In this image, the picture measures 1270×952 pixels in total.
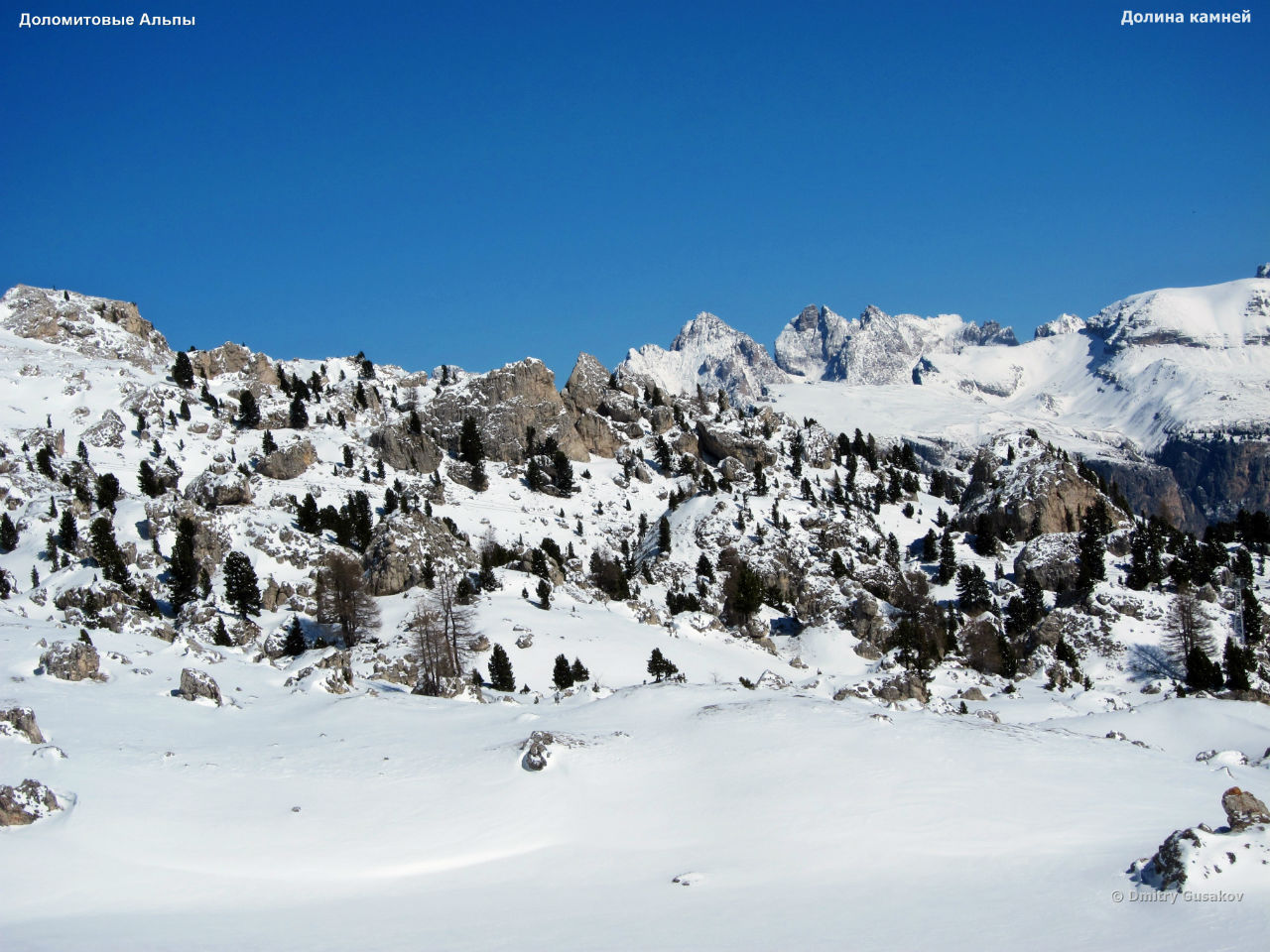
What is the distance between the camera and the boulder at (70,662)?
114 ft

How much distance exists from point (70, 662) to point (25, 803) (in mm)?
17163

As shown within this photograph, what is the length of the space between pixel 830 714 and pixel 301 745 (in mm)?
18164

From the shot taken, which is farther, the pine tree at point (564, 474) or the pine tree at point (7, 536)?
the pine tree at point (564, 474)

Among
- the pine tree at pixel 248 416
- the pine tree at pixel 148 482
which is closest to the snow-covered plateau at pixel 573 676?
the pine tree at pixel 148 482

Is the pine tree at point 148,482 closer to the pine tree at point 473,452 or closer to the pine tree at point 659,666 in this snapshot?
the pine tree at point 473,452

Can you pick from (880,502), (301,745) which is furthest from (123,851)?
(880,502)

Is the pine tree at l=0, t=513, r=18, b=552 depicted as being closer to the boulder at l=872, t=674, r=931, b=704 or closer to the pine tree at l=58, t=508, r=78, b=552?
Answer: the pine tree at l=58, t=508, r=78, b=552

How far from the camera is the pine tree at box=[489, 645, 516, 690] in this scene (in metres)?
53.7

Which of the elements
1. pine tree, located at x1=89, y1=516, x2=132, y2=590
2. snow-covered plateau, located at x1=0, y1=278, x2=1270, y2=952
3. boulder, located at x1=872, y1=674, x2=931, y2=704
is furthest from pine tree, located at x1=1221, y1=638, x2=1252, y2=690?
pine tree, located at x1=89, y1=516, x2=132, y2=590

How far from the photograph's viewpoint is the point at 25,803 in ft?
66.3

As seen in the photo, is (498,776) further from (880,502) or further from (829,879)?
(880,502)

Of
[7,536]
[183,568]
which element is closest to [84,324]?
[7,536]

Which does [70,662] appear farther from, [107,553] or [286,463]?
[286,463]

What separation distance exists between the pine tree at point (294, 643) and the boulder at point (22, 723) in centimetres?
3548
